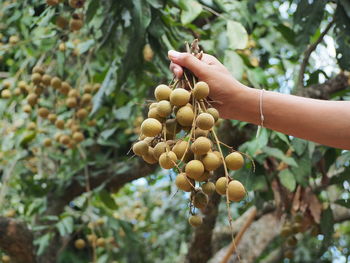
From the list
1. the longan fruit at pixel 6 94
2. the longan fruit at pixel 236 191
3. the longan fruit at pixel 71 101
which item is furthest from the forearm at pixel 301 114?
the longan fruit at pixel 6 94

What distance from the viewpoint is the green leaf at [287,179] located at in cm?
172

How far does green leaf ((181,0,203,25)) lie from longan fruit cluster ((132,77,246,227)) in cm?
75

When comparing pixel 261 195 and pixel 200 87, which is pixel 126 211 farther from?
pixel 200 87

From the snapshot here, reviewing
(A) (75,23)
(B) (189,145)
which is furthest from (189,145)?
(A) (75,23)

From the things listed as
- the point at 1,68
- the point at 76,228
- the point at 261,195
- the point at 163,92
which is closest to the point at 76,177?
the point at 76,228

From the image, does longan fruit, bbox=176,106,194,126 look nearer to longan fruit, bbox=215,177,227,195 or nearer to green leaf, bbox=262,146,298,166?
longan fruit, bbox=215,177,227,195

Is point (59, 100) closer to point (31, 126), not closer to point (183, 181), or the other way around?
point (31, 126)

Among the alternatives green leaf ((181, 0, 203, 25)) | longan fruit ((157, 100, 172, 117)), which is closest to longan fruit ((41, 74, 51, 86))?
green leaf ((181, 0, 203, 25))

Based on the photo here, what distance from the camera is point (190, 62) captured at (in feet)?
3.23

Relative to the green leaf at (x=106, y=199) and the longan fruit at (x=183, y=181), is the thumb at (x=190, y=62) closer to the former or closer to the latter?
the longan fruit at (x=183, y=181)

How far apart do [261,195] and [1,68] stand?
1.72 metres

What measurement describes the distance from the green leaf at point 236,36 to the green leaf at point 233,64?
1.9 inches

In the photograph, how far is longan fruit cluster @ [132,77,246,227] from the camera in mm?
870

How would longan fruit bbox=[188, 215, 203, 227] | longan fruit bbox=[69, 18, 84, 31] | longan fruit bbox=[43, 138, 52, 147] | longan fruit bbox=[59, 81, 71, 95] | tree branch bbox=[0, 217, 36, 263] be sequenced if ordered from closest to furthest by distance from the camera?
longan fruit bbox=[188, 215, 203, 227], tree branch bbox=[0, 217, 36, 263], longan fruit bbox=[69, 18, 84, 31], longan fruit bbox=[59, 81, 71, 95], longan fruit bbox=[43, 138, 52, 147]
